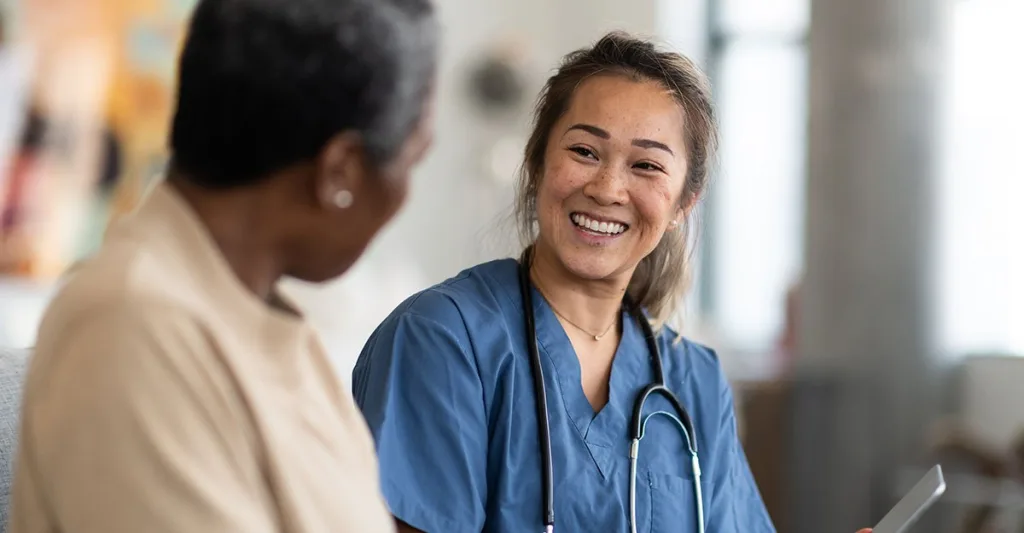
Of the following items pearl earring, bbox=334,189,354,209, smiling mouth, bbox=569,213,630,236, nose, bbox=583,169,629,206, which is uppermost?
pearl earring, bbox=334,189,354,209

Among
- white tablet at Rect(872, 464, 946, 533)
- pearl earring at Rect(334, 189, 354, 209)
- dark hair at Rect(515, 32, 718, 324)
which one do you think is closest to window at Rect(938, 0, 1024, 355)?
dark hair at Rect(515, 32, 718, 324)

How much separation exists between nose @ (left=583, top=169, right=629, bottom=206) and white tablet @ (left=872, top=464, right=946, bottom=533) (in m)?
0.51

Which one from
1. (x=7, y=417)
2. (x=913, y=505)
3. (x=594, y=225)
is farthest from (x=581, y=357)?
(x=7, y=417)

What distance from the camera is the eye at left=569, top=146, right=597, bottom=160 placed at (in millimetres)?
1628

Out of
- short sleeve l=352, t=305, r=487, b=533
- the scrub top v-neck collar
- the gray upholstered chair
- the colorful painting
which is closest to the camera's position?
the gray upholstered chair

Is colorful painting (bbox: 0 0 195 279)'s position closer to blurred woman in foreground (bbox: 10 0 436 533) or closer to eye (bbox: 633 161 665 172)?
eye (bbox: 633 161 665 172)

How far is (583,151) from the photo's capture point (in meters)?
1.63

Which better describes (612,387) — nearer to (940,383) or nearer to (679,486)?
(679,486)

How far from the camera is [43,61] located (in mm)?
3807

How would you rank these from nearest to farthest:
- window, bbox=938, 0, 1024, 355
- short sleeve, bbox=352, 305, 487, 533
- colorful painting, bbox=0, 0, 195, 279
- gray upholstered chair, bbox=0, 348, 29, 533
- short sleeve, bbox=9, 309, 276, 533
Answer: short sleeve, bbox=9, 309, 276, 533 < gray upholstered chair, bbox=0, 348, 29, 533 < short sleeve, bbox=352, 305, 487, 533 < colorful painting, bbox=0, 0, 195, 279 < window, bbox=938, 0, 1024, 355

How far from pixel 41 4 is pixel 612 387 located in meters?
2.83

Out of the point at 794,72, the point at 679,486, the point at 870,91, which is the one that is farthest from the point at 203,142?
the point at 794,72

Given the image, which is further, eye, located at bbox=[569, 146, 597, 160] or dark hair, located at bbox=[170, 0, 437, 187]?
eye, located at bbox=[569, 146, 597, 160]

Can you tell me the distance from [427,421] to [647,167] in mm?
455
